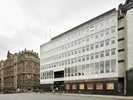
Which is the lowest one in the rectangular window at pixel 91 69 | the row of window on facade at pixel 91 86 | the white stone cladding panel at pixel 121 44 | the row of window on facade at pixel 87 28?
the row of window on facade at pixel 91 86

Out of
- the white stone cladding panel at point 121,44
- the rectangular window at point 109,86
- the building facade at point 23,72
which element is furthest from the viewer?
the building facade at point 23,72

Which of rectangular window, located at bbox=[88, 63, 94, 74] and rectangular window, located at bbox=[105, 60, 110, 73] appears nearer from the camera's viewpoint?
rectangular window, located at bbox=[105, 60, 110, 73]

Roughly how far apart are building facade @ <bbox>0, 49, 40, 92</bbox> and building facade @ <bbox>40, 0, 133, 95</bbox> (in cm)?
4524

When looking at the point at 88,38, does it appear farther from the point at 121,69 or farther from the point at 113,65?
the point at 121,69

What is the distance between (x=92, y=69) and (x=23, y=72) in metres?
75.2

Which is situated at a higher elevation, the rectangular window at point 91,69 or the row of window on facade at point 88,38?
the row of window on facade at point 88,38

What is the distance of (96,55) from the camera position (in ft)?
213

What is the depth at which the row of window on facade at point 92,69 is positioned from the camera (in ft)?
195

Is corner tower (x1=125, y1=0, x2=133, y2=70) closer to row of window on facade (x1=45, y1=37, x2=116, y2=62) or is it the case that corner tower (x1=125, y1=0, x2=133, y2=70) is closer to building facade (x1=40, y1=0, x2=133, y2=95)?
building facade (x1=40, y1=0, x2=133, y2=95)

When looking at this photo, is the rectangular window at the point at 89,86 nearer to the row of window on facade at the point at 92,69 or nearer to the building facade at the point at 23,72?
the row of window on facade at the point at 92,69

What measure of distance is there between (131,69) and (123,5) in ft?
53.4

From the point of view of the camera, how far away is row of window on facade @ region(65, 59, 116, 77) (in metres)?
59.3

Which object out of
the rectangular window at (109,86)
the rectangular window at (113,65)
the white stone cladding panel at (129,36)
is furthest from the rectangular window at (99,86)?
the white stone cladding panel at (129,36)

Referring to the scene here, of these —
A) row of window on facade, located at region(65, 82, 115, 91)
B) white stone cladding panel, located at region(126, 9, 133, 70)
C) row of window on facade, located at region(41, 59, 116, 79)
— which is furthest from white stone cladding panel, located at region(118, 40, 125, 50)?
row of window on facade, located at region(65, 82, 115, 91)
